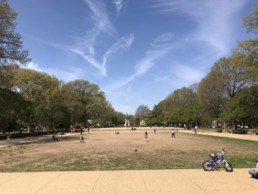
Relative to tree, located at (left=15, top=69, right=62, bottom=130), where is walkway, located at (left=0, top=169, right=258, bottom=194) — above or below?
below

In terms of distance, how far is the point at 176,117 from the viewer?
4316 inches

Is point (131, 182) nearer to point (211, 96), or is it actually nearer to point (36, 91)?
point (36, 91)

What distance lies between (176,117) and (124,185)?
10146cm

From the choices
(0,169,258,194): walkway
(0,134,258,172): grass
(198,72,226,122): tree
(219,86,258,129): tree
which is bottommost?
(0,169,258,194): walkway

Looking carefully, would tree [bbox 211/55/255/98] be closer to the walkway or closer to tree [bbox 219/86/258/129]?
tree [bbox 219/86/258/129]

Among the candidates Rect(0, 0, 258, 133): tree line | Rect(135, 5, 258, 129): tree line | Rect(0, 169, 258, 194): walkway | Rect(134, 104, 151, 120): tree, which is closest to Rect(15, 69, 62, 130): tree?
Rect(0, 0, 258, 133): tree line

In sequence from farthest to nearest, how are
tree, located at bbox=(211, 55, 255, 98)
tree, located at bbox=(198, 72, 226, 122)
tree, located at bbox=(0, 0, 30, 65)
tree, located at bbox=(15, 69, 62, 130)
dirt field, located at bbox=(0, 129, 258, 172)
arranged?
tree, located at bbox=(198, 72, 226, 122)
tree, located at bbox=(211, 55, 255, 98)
tree, located at bbox=(15, 69, 62, 130)
tree, located at bbox=(0, 0, 30, 65)
dirt field, located at bbox=(0, 129, 258, 172)

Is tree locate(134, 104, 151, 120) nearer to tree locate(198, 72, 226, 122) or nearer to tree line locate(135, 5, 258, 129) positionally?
tree line locate(135, 5, 258, 129)

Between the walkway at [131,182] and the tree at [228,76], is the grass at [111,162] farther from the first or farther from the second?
the tree at [228,76]

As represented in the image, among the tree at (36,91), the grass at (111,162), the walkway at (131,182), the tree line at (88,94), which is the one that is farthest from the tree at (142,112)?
the walkway at (131,182)

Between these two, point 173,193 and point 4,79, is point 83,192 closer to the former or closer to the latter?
point 173,193

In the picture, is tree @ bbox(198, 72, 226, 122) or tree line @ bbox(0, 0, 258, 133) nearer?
tree line @ bbox(0, 0, 258, 133)

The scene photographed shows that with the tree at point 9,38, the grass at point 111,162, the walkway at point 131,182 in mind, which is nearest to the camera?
the walkway at point 131,182

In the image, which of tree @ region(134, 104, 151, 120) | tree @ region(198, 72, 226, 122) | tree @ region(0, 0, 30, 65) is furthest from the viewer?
tree @ region(134, 104, 151, 120)
